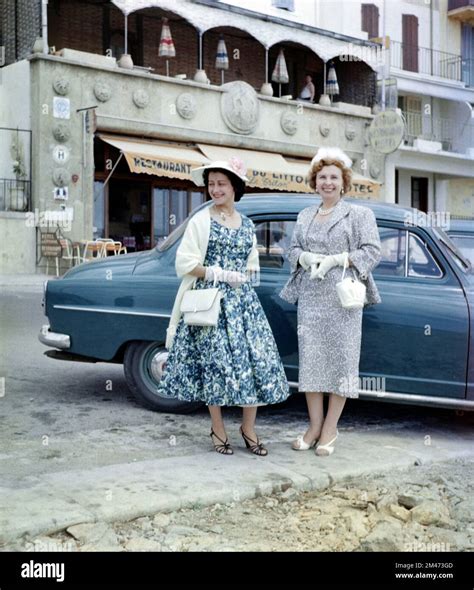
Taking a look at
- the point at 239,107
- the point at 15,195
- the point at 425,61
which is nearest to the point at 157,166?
the point at 15,195

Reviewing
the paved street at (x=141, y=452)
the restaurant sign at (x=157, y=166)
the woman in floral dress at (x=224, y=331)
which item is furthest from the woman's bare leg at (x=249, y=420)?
the restaurant sign at (x=157, y=166)

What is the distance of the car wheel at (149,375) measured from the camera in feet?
20.6

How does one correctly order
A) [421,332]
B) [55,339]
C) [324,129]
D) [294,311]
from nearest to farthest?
1. [421,332]
2. [294,311]
3. [55,339]
4. [324,129]

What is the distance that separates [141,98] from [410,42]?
14604 millimetres

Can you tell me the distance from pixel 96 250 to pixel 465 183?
20.0 m

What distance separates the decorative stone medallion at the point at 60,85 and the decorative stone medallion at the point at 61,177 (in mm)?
1866

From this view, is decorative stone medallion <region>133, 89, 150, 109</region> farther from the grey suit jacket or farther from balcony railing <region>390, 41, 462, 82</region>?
the grey suit jacket

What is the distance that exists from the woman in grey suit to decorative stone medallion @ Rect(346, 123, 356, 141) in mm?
23014

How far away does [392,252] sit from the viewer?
19.6 ft

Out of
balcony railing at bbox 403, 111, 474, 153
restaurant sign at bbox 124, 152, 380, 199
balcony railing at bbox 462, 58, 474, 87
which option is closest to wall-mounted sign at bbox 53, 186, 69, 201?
restaurant sign at bbox 124, 152, 380, 199

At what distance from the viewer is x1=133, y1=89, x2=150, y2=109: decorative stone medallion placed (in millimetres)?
21688

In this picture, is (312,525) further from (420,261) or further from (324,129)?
(324,129)

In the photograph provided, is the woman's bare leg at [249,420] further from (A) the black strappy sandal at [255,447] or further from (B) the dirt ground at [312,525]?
(B) the dirt ground at [312,525]
